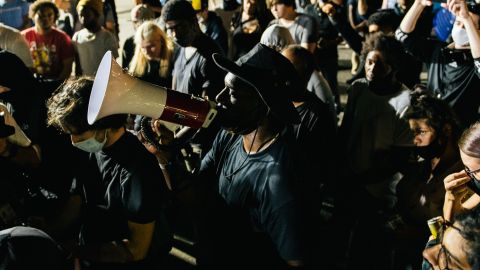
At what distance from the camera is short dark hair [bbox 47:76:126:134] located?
88.8 inches

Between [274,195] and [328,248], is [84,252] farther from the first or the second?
[328,248]

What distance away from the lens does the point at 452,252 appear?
63.3 inches

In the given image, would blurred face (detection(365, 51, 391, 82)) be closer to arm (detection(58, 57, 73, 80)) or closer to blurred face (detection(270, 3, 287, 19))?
blurred face (detection(270, 3, 287, 19))

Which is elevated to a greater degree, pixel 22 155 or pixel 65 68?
pixel 22 155

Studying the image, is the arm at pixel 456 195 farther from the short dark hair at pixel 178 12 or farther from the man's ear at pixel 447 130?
the short dark hair at pixel 178 12

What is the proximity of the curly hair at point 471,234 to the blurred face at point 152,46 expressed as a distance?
357 cm

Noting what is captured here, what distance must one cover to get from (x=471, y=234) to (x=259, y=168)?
94 cm

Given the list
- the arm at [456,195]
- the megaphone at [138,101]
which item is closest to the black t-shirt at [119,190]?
the megaphone at [138,101]

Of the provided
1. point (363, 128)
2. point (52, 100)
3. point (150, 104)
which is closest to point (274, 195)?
point (150, 104)

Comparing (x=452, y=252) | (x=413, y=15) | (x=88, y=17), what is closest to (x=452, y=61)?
(x=413, y=15)

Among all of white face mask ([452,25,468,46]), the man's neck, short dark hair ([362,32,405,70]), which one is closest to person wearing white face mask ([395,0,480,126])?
white face mask ([452,25,468,46])

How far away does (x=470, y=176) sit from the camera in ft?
7.53

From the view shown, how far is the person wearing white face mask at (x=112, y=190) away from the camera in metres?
2.18

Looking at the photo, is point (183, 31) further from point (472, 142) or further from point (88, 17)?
point (472, 142)
